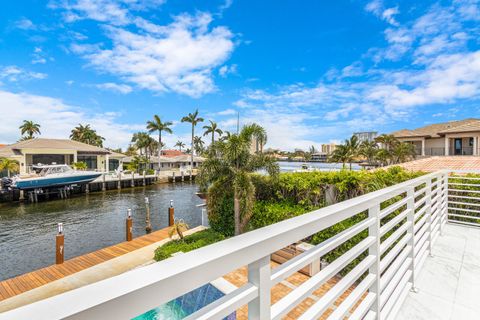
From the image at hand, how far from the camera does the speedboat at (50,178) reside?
20109mm

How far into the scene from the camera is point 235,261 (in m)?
0.70

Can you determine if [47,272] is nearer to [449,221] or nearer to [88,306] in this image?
[88,306]

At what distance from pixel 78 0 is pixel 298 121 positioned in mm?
28438

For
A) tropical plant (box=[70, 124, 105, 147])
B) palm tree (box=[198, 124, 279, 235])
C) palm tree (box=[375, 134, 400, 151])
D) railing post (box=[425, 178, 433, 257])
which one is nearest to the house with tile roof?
palm tree (box=[375, 134, 400, 151])

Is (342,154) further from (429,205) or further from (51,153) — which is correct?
(51,153)

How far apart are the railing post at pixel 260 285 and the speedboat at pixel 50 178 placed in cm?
2627

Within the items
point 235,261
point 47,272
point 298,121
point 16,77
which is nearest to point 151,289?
point 235,261

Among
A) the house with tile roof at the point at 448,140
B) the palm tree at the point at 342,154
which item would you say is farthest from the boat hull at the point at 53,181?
the house with tile roof at the point at 448,140

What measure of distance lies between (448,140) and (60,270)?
3128 centimetres

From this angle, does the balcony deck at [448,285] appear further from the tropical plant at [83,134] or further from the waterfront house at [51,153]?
the tropical plant at [83,134]

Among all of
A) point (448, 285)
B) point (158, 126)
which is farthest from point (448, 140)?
point (158, 126)

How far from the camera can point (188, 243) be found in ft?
28.5

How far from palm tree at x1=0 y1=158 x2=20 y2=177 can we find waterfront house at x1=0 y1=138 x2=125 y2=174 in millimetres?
1925

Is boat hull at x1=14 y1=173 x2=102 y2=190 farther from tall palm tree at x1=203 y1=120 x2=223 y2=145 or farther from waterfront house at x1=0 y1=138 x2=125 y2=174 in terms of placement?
tall palm tree at x1=203 y1=120 x2=223 y2=145
